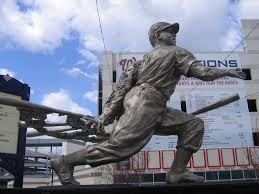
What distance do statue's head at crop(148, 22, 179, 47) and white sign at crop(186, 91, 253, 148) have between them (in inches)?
1113

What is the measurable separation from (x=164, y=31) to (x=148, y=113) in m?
1.24

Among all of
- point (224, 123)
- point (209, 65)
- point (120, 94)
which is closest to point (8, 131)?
point (120, 94)

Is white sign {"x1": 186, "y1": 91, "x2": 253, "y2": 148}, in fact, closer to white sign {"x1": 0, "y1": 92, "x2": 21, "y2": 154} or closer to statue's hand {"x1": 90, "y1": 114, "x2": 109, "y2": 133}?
white sign {"x1": 0, "y1": 92, "x2": 21, "y2": 154}

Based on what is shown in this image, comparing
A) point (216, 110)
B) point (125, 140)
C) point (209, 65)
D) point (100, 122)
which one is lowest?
point (125, 140)

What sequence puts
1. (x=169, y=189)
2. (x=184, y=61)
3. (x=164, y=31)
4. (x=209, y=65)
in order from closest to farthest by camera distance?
1. (x=169, y=189)
2. (x=184, y=61)
3. (x=164, y=31)
4. (x=209, y=65)

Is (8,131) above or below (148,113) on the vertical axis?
above

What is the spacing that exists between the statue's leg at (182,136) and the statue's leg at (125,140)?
6.1 inches

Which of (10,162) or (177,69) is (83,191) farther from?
(10,162)

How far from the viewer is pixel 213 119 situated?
34.8 m

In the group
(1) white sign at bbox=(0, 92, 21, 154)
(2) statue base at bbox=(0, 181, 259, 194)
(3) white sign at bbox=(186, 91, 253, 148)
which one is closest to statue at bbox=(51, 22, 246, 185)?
(2) statue base at bbox=(0, 181, 259, 194)

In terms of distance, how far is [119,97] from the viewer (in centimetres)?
572

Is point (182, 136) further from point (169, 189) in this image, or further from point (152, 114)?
point (169, 189)

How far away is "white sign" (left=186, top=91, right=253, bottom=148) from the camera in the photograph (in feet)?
111

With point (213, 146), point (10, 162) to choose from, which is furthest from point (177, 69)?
point (213, 146)
